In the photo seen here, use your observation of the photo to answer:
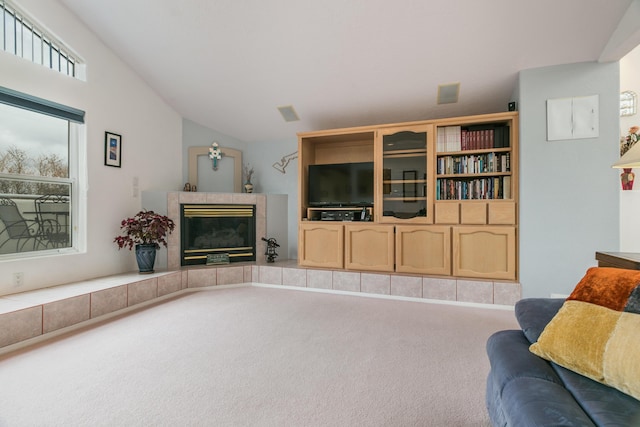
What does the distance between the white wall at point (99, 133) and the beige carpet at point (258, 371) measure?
853mm

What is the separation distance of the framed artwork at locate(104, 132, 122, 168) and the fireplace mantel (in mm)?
502

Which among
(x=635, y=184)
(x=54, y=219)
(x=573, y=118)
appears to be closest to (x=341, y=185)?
(x=573, y=118)

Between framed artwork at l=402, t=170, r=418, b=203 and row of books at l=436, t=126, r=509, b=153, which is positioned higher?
row of books at l=436, t=126, r=509, b=153

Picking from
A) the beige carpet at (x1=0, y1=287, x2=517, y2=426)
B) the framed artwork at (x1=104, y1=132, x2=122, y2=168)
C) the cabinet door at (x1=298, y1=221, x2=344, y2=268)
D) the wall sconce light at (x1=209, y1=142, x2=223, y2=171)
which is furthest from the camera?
the wall sconce light at (x1=209, y1=142, x2=223, y2=171)

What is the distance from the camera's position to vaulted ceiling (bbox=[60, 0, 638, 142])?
251 cm

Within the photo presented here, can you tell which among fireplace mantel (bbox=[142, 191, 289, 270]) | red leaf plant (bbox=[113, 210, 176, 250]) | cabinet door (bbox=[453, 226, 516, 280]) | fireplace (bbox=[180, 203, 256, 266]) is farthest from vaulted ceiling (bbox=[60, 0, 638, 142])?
red leaf plant (bbox=[113, 210, 176, 250])

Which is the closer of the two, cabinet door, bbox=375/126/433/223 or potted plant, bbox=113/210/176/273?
potted plant, bbox=113/210/176/273

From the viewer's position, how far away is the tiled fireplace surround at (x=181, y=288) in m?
2.33

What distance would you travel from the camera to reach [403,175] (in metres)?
3.65

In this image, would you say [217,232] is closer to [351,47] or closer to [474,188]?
[351,47]

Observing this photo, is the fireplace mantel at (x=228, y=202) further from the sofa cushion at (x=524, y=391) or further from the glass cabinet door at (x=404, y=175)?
the sofa cushion at (x=524, y=391)

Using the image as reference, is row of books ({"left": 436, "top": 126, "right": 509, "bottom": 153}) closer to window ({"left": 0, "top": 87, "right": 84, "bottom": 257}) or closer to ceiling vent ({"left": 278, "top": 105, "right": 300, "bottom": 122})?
ceiling vent ({"left": 278, "top": 105, "right": 300, "bottom": 122})

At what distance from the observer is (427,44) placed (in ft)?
9.24

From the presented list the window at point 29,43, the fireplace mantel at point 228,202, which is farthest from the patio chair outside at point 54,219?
the window at point 29,43
